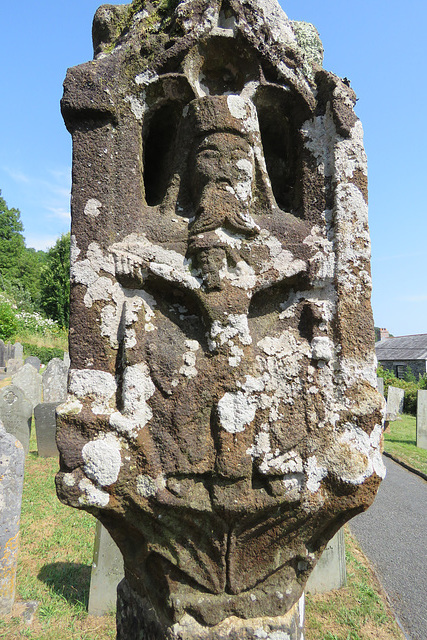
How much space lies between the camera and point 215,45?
80.4 inches

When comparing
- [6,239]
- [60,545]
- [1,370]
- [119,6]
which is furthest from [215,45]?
[6,239]

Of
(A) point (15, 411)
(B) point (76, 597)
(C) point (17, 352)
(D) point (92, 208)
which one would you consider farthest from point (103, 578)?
(C) point (17, 352)

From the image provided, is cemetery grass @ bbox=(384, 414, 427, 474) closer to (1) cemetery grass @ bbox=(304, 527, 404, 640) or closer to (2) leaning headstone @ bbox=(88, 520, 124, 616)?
(1) cemetery grass @ bbox=(304, 527, 404, 640)

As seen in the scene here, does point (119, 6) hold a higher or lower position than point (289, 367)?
higher

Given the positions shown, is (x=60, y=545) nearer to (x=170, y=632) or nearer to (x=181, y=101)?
(x=170, y=632)

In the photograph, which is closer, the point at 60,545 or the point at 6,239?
the point at 60,545

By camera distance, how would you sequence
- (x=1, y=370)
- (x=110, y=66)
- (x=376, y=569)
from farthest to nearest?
1. (x=1, y=370)
2. (x=376, y=569)
3. (x=110, y=66)

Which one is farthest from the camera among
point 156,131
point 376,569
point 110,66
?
point 376,569

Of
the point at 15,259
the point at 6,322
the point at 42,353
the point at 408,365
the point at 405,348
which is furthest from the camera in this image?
the point at 15,259

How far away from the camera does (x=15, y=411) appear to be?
737 centimetres

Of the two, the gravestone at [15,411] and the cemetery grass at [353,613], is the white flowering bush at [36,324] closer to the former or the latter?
the gravestone at [15,411]

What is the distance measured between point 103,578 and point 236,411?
290 cm

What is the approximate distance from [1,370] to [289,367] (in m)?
17.8

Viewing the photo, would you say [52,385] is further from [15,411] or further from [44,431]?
[15,411]
